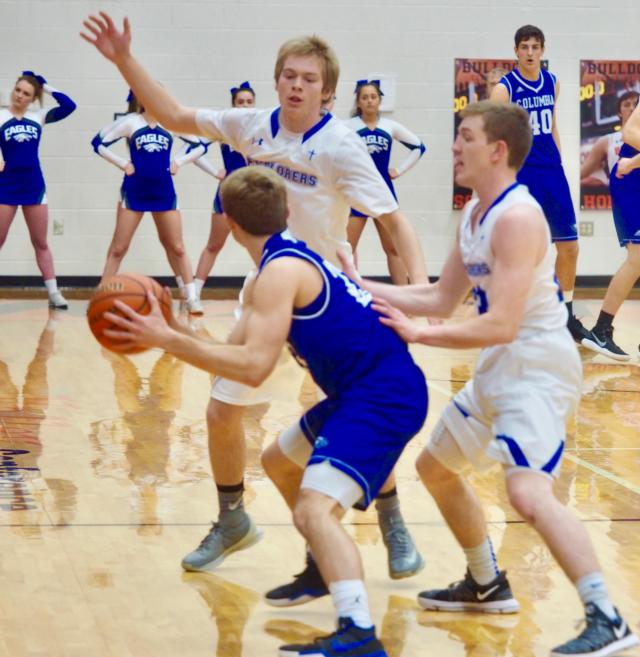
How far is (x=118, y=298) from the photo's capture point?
369 cm

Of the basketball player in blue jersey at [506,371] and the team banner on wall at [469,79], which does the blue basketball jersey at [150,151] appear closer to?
the team banner on wall at [469,79]

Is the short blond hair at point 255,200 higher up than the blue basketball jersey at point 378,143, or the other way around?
the short blond hair at point 255,200

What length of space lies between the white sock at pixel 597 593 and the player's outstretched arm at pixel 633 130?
5354 mm

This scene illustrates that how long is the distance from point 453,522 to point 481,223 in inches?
37.0

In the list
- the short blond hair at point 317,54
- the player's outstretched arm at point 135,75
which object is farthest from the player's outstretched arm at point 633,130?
the player's outstretched arm at point 135,75

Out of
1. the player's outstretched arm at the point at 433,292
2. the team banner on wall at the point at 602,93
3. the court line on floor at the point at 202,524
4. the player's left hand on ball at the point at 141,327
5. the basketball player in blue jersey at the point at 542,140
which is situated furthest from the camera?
the team banner on wall at the point at 602,93

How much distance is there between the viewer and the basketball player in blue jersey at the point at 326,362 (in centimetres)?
347

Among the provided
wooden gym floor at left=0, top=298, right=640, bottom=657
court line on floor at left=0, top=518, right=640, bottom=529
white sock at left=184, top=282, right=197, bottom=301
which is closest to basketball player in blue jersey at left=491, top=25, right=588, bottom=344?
wooden gym floor at left=0, top=298, right=640, bottom=657

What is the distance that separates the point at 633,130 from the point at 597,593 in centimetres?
548

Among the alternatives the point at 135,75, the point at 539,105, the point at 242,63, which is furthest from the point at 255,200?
the point at 242,63

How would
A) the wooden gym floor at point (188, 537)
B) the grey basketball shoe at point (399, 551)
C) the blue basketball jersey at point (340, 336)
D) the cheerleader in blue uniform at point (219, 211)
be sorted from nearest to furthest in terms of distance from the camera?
the blue basketball jersey at point (340, 336)
the wooden gym floor at point (188, 537)
the grey basketball shoe at point (399, 551)
the cheerleader in blue uniform at point (219, 211)

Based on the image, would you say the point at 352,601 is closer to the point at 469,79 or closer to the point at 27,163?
the point at 27,163

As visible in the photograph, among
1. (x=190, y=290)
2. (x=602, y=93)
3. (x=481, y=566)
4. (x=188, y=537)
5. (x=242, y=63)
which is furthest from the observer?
(x=602, y=93)

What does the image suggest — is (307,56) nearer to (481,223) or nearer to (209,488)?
(481,223)
